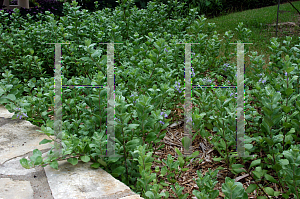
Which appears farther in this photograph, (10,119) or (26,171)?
(10,119)

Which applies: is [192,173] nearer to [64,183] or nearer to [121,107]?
[121,107]

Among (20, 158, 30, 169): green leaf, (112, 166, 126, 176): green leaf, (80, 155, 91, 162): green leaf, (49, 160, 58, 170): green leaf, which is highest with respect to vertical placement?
(20, 158, 30, 169): green leaf

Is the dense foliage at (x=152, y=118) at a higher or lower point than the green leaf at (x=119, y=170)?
higher

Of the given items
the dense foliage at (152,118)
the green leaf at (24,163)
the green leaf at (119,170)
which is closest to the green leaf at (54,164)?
the dense foliage at (152,118)

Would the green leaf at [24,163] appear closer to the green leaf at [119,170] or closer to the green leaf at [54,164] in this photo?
the green leaf at [54,164]

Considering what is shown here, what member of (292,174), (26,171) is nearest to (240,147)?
(292,174)

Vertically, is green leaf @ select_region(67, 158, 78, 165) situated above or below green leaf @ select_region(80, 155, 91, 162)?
below

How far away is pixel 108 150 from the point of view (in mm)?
1727

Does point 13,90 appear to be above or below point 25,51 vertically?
below

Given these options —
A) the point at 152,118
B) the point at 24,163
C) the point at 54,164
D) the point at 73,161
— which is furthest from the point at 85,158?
the point at 152,118

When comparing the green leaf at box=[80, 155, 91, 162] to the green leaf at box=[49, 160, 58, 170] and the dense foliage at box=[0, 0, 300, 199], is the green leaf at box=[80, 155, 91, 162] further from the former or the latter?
the green leaf at box=[49, 160, 58, 170]

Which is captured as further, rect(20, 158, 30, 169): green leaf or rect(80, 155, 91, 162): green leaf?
rect(80, 155, 91, 162): green leaf

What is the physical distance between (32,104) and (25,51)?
1424 mm

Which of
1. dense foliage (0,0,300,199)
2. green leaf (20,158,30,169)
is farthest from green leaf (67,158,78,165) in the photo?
green leaf (20,158,30,169)
